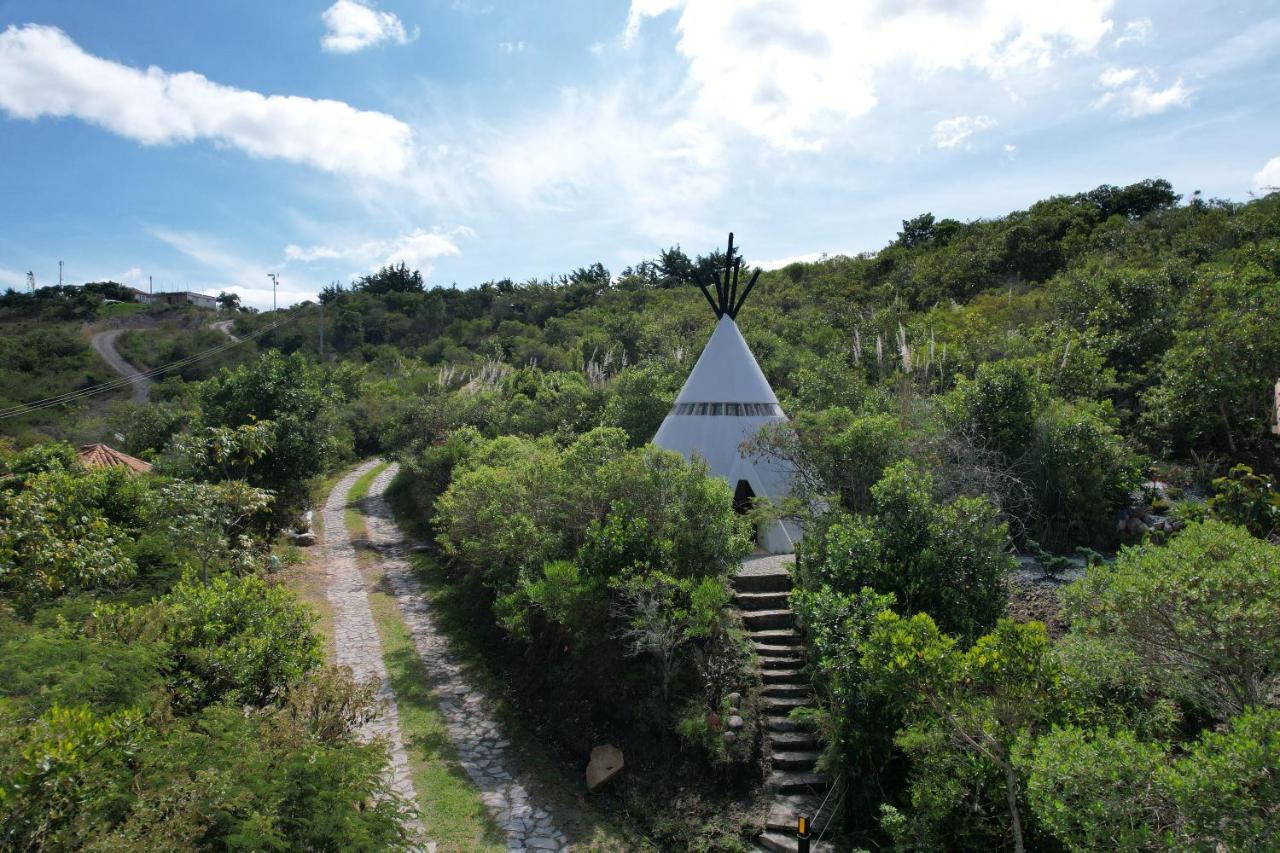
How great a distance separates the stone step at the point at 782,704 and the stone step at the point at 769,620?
1.69 m

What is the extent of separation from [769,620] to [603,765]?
3.92 meters

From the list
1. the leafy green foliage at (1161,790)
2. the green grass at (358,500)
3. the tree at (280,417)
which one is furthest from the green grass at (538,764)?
the green grass at (358,500)

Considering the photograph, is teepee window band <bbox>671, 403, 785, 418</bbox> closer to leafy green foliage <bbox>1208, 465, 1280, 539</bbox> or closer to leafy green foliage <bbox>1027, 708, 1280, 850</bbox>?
leafy green foliage <bbox>1208, 465, 1280, 539</bbox>

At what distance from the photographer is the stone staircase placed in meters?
9.45

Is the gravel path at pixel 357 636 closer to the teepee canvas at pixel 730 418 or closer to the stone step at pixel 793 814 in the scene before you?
the stone step at pixel 793 814

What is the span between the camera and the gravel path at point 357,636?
10.8 metres

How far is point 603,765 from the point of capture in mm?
10758

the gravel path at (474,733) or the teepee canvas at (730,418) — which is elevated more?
the teepee canvas at (730,418)

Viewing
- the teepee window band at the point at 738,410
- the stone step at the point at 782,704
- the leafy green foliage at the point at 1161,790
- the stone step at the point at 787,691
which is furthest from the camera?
the teepee window band at the point at 738,410

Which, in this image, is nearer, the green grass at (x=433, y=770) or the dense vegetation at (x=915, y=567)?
the dense vegetation at (x=915, y=567)

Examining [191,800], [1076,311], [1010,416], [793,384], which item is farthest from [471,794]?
[1076,311]

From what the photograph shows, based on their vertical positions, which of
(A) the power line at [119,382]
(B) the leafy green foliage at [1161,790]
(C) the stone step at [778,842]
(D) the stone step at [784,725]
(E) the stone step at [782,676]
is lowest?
(C) the stone step at [778,842]

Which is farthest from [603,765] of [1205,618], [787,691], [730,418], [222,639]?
[730,418]

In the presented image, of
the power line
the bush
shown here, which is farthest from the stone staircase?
the power line
